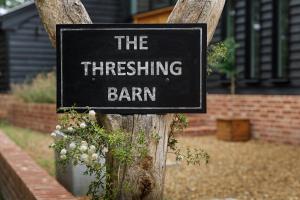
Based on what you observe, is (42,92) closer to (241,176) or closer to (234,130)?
(234,130)

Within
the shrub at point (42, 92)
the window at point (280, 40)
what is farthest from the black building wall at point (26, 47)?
the window at point (280, 40)

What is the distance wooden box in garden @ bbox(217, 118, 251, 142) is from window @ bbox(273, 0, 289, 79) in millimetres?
1386

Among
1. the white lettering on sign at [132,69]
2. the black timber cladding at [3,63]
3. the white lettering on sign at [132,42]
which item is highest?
the black timber cladding at [3,63]

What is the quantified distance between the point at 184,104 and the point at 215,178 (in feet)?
10.4

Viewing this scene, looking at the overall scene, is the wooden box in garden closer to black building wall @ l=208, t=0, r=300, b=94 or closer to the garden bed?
the garden bed

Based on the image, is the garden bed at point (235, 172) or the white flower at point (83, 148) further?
the garden bed at point (235, 172)

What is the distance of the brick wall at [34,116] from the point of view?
11133 millimetres

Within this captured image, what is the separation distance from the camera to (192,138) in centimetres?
1019

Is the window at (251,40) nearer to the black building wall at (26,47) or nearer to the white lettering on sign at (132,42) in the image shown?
the black building wall at (26,47)

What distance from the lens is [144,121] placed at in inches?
130

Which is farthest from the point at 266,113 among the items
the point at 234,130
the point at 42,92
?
the point at 42,92

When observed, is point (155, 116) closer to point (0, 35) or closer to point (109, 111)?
point (109, 111)

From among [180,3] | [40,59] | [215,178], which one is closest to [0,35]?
[40,59]

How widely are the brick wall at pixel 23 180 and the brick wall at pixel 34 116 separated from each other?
3.61m
